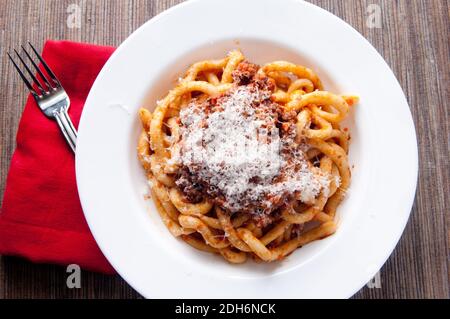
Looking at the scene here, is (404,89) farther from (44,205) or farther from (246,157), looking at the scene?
(44,205)

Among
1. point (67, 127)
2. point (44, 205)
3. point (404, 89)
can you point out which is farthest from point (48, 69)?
point (404, 89)

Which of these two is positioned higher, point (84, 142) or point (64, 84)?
point (64, 84)

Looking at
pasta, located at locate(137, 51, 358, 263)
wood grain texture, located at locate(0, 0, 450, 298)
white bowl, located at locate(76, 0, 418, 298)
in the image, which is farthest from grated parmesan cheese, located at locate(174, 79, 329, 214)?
wood grain texture, located at locate(0, 0, 450, 298)

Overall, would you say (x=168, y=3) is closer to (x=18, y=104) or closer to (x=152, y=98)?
(x=152, y=98)

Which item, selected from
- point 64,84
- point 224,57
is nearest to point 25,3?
point 64,84

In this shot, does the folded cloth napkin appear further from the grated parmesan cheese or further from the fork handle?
the grated parmesan cheese
